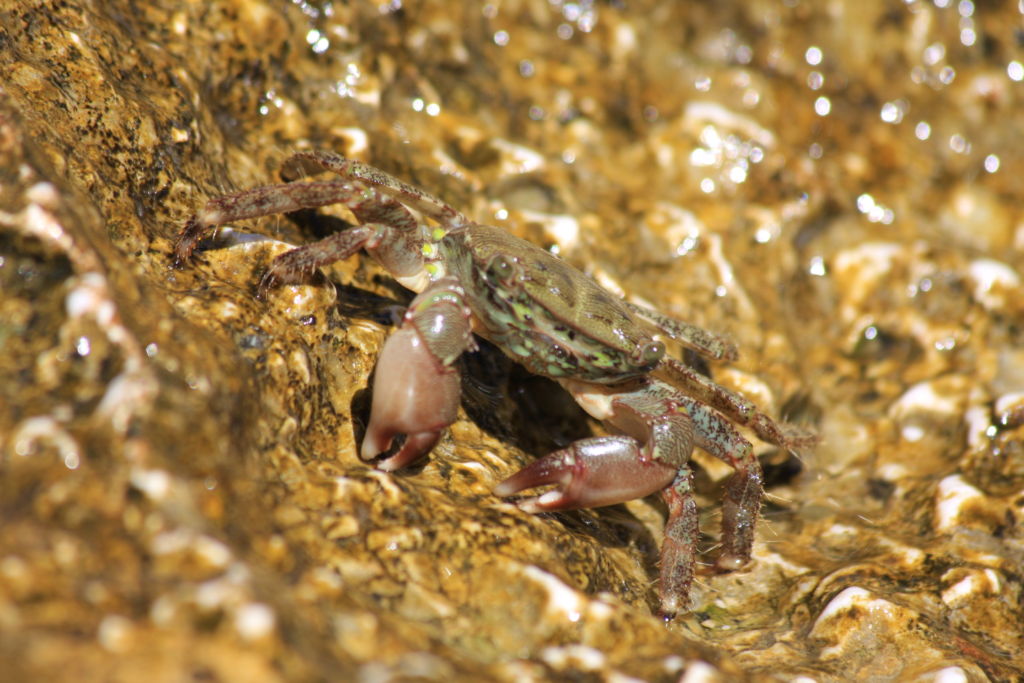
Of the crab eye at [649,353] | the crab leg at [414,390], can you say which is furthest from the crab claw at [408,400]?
the crab eye at [649,353]

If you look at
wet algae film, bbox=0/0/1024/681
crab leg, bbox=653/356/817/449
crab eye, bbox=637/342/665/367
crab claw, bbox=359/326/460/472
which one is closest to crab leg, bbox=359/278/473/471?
crab claw, bbox=359/326/460/472

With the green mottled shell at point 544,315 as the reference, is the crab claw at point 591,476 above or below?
below

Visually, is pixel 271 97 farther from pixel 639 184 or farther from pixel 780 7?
pixel 780 7

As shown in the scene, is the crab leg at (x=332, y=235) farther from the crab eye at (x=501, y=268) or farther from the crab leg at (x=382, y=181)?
the crab eye at (x=501, y=268)

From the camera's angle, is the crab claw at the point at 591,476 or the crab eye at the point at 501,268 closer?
the crab claw at the point at 591,476

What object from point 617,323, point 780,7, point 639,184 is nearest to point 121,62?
point 617,323

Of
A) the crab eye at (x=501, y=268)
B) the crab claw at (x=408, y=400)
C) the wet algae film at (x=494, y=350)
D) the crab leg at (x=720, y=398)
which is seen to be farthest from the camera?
the crab leg at (x=720, y=398)

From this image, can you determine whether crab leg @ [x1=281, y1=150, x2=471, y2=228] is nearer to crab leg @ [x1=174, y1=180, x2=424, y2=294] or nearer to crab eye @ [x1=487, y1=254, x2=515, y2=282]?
crab leg @ [x1=174, y1=180, x2=424, y2=294]
